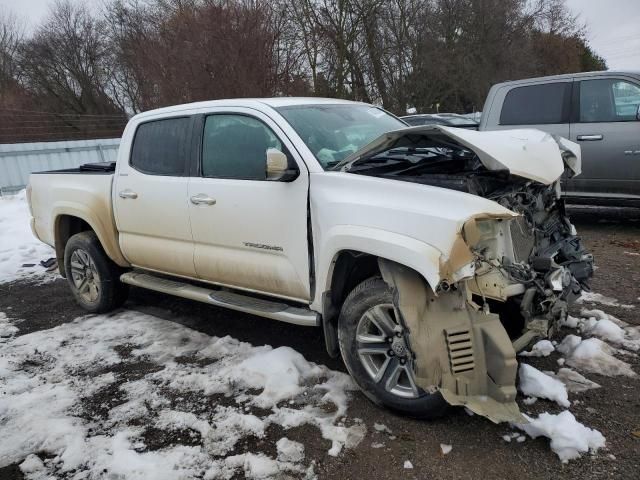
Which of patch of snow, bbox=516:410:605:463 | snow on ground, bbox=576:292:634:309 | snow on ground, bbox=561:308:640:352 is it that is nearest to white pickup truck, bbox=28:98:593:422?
patch of snow, bbox=516:410:605:463

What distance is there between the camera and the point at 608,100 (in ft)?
21.2

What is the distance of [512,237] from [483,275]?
394 mm

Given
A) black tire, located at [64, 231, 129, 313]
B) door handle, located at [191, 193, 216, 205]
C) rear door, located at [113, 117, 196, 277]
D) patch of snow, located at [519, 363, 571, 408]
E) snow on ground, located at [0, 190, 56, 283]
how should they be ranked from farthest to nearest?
snow on ground, located at [0, 190, 56, 283]
black tire, located at [64, 231, 129, 313]
rear door, located at [113, 117, 196, 277]
door handle, located at [191, 193, 216, 205]
patch of snow, located at [519, 363, 571, 408]

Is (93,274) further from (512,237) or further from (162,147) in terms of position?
(512,237)

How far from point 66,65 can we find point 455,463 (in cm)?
3510

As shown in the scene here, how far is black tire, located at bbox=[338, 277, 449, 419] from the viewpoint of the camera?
2955mm

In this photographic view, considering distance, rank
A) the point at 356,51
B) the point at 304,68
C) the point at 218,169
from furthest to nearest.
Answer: the point at 356,51
the point at 304,68
the point at 218,169

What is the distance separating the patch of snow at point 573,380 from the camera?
3234 mm

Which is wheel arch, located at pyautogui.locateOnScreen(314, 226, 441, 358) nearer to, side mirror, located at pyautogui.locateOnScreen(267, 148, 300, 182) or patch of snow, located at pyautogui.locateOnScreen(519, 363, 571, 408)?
side mirror, located at pyautogui.locateOnScreen(267, 148, 300, 182)

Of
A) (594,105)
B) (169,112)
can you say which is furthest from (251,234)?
(594,105)

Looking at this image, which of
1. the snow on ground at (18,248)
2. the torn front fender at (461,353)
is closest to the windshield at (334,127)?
the torn front fender at (461,353)

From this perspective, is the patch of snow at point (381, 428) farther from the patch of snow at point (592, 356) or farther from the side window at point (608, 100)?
the side window at point (608, 100)

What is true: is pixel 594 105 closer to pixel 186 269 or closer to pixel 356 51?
pixel 186 269

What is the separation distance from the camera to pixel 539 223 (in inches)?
135
